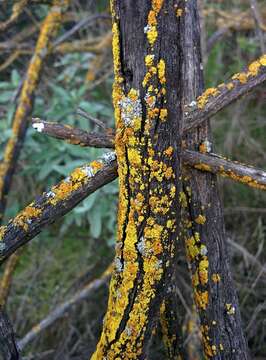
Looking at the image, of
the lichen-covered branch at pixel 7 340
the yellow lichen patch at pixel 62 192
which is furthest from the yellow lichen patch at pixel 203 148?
the lichen-covered branch at pixel 7 340

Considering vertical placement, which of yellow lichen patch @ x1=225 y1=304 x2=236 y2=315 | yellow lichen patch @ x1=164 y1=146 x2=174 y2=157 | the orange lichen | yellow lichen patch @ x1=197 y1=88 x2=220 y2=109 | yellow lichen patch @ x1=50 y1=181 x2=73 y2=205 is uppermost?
yellow lichen patch @ x1=197 y1=88 x2=220 y2=109

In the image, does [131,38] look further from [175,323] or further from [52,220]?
[175,323]

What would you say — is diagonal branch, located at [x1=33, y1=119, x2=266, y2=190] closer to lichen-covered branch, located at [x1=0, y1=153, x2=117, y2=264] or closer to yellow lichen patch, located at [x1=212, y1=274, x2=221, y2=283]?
lichen-covered branch, located at [x1=0, y1=153, x2=117, y2=264]

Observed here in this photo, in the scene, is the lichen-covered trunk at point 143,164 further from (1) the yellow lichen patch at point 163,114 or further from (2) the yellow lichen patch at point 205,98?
(2) the yellow lichen patch at point 205,98

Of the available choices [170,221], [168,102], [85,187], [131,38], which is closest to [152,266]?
[170,221]

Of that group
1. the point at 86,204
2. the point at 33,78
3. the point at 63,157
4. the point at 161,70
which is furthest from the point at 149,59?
the point at 63,157

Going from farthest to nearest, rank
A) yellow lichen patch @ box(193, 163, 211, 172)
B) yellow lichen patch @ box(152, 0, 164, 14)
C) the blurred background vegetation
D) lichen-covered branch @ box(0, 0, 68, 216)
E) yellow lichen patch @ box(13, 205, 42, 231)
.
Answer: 1. the blurred background vegetation
2. lichen-covered branch @ box(0, 0, 68, 216)
3. yellow lichen patch @ box(193, 163, 211, 172)
4. yellow lichen patch @ box(13, 205, 42, 231)
5. yellow lichen patch @ box(152, 0, 164, 14)

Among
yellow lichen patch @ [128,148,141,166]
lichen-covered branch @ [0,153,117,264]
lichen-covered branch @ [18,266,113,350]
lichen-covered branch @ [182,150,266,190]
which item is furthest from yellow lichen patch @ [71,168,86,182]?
lichen-covered branch @ [18,266,113,350]
